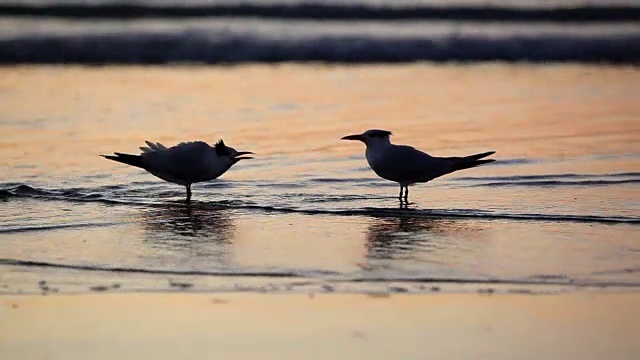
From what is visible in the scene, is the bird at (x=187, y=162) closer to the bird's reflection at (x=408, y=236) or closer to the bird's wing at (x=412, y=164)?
the bird's wing at (x=412, y=164)

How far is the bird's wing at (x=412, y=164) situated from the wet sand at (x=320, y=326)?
2.68m

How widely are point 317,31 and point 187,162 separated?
426 inches

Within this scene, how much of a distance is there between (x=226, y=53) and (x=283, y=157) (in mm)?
7530

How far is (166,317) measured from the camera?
211 inches

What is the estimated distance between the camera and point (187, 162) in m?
8.47

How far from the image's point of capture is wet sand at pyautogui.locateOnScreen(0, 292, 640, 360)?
4918mm

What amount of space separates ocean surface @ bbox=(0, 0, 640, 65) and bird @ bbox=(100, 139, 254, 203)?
812 cm

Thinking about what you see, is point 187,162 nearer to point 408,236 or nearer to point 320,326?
point 408,236

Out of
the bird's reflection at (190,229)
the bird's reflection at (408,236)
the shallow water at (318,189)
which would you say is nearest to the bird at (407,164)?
the shallow water at (318,189)

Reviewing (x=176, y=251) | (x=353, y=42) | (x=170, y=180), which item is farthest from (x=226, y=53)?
(x=176, y=251)

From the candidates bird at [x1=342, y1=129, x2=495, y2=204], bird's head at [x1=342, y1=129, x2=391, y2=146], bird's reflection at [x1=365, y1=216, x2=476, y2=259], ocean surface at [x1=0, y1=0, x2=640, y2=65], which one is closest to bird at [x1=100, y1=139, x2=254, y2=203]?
bird's head at [x1=342, y1=129, x2=391, y2=146]

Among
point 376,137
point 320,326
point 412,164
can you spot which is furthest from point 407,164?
point 320,326

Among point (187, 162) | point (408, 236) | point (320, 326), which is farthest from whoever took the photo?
point (187, 162)

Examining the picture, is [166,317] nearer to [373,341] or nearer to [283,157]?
[373,341]
